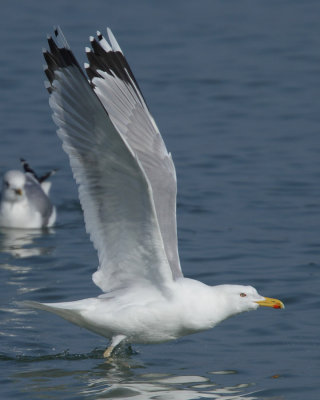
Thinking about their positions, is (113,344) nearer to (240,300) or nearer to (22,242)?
(240,300)

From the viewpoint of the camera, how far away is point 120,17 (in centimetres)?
1962

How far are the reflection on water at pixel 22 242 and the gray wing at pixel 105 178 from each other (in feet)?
11.1

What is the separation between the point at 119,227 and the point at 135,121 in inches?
52.5

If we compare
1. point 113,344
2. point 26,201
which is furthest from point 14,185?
point 113,344

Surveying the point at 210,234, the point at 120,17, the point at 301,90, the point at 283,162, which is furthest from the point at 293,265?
the point at 120,17

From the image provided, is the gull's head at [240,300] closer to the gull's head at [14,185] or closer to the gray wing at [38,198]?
the gray wing at [38,198]

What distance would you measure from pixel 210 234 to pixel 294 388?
13.0 ft

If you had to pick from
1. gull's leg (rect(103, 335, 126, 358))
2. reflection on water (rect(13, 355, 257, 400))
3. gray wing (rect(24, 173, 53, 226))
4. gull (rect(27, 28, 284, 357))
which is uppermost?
gray wing (rect(24, 173, 53, 226))

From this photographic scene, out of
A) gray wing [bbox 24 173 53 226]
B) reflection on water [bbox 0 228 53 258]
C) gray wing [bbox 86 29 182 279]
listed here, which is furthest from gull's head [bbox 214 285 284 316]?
gray wing [bbox 24 173 53 226]

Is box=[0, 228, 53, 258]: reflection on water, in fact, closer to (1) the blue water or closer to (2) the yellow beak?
(1) the blue water

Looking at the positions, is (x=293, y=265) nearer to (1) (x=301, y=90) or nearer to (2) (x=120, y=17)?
(1) (x=301, y=90)

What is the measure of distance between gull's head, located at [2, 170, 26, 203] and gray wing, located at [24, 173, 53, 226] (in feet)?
0.24

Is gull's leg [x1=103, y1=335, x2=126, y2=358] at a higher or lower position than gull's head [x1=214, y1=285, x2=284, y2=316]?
lower

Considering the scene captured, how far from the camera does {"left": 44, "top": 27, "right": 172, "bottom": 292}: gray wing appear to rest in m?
6.96
